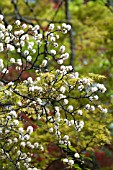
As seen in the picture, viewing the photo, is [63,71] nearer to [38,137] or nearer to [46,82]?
[46,82]

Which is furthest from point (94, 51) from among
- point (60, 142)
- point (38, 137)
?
point (60, 142)

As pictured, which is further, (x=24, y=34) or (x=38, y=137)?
(x=38, y=137)

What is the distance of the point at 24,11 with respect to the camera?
12.1 m

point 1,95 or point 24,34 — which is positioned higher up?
point 24,34

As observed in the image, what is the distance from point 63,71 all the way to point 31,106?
23.9 inches

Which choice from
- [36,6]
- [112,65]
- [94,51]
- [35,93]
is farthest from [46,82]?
[36,6]

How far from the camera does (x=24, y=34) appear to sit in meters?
4.17

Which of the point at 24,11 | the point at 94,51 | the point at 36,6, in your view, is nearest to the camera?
the point at 94,51

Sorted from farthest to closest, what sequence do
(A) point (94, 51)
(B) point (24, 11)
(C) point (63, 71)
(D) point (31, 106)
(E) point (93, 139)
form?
(B) point (24, 11) < (A) point (94, 51) < (E) point (93, 139) < (D) point (31, 106) < (C) point (63, 71)

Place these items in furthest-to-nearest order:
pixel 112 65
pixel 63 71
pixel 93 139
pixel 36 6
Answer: pixel 36 6, pixel 112 65, pixel 93 139, pixel 63 71

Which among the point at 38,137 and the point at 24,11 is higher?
the point at 24,11

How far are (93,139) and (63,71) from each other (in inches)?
72.5

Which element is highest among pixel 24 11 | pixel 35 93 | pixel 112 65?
pixel 24 11

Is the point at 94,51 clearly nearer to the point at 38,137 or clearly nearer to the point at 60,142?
the point at 38,137
